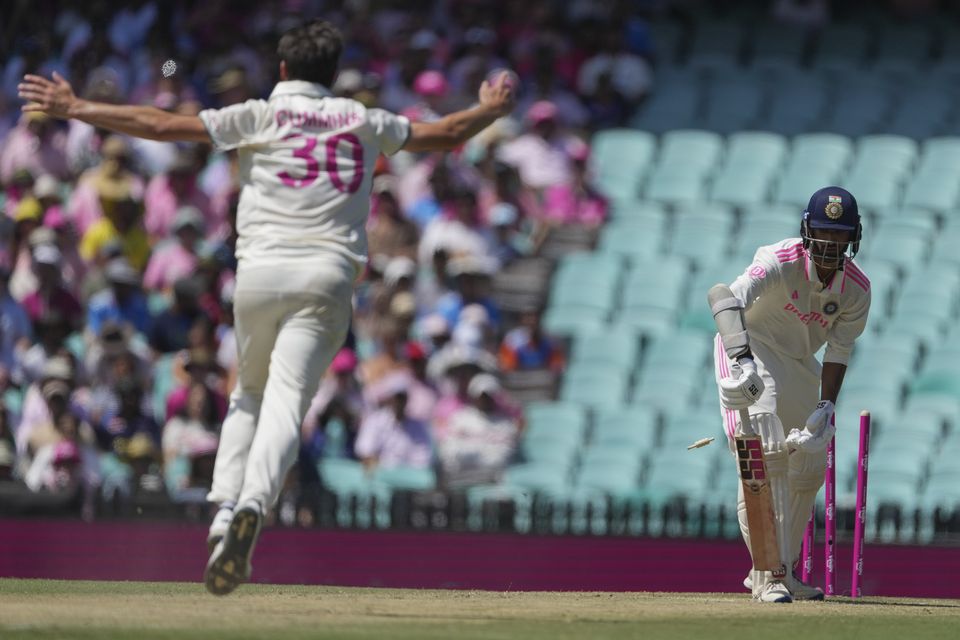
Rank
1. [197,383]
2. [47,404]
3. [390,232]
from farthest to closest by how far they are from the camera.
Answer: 1. [390,232]
2. [47,404]
3. [197,383]

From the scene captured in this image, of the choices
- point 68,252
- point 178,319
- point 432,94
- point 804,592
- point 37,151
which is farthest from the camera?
point 37,151

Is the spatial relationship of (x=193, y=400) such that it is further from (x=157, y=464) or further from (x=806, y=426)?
(x=806, y=426)

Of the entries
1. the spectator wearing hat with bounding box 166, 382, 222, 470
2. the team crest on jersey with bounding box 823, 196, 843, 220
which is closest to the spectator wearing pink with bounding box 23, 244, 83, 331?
the spectator wearing hat with bounding box 166, 382, 222, 470

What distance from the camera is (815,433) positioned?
27.1 feet

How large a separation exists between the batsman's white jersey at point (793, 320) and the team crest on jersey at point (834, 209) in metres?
0.27

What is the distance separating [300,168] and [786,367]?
273 centimetres

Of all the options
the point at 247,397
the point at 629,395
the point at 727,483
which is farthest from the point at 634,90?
the point at 247,397

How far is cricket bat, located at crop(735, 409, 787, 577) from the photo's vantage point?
818 cm

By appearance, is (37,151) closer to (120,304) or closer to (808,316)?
(120,304)

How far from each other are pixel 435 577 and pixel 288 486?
1.23 metres

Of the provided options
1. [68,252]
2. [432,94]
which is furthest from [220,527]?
[432,94]

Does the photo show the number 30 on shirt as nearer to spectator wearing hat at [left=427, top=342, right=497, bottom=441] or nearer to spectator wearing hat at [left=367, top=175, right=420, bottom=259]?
spectator wearing hat at [left=427, top=342, right=497, bottom=441]

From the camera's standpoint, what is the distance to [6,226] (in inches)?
618

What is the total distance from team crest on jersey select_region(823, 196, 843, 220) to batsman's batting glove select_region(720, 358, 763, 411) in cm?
72
